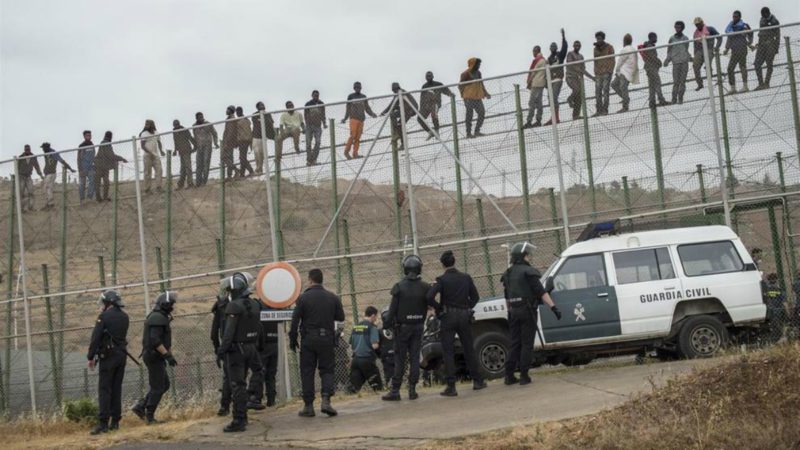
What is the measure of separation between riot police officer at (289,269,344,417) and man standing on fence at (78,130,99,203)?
24.5ft

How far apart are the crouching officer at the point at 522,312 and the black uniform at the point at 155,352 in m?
4.42

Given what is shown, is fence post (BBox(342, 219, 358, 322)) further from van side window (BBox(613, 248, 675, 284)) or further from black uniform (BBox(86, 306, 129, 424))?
van side window (BBox(613, 248, 675, 284))

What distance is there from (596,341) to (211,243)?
7.11m

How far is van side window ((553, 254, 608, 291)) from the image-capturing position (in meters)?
15.7

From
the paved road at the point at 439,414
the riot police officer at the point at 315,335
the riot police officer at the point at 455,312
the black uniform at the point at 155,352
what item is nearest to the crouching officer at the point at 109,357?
the black uniform at the point at 155,352

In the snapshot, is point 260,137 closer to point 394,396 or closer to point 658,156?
point 394,396

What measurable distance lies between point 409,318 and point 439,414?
184 cm

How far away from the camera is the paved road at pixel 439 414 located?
12078 mm

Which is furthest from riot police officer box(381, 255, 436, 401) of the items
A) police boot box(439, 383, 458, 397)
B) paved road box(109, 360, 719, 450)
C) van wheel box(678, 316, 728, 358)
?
van wheel box(678, 316, 728, 358)

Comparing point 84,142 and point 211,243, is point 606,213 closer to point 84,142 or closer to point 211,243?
point 211,243

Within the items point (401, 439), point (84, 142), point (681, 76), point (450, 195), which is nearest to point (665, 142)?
point (681, 76)

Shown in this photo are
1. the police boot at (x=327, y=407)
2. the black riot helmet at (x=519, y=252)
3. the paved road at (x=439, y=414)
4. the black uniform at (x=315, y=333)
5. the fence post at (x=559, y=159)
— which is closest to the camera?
the paved road at (x=439, y=414)

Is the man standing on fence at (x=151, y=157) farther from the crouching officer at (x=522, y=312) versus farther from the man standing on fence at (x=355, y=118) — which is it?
the crouching officer at (x=522, y=312)

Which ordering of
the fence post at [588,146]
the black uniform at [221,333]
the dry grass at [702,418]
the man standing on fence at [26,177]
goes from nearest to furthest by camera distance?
1. the dry grass at [702,418]
2. the black uniform at [221,333]
3. the fence post at [588,146]
4. the man standing on fence at [26,177]
